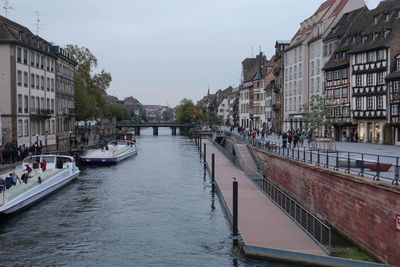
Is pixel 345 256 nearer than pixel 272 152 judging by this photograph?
Yes

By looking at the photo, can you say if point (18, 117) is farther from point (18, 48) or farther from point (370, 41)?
point (370, 41)

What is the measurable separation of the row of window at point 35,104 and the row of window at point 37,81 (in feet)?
4.41

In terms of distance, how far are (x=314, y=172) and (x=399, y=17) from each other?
2848cm

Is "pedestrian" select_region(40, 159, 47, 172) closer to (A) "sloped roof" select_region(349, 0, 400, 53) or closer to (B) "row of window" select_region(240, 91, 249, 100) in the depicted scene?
(A) "sloped roof" select_region(349, 0, 400, 53)

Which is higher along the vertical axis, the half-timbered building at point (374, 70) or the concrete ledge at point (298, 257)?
the half-timbered building at point (374, 70)

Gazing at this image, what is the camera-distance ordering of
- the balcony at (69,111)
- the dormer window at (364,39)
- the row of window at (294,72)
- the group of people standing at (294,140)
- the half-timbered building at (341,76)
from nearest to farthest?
the group of people standing at (294,140), the dormer window at (364,39), the half-timbered building at (341,76), the row of window at (294,72), the balcony at (69,111)

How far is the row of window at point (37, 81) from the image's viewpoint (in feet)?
179

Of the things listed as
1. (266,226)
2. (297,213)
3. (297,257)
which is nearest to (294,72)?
(297,213)

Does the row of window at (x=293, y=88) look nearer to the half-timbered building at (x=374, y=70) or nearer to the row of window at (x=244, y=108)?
the half-timbered building at (x=374, y=70)

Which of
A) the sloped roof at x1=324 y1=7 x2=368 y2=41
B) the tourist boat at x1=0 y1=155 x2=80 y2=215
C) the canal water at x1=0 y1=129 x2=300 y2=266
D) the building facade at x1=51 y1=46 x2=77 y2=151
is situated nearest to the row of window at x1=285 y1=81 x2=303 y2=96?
the sloped roof at x1=324 y1=7 x2=368 y2=41

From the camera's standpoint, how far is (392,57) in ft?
151

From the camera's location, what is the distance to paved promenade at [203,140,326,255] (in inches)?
706

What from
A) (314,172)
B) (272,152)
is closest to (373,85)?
(272,152)

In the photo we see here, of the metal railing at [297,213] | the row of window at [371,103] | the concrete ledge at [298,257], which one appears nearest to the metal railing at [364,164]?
the metal railing at [297,213]
